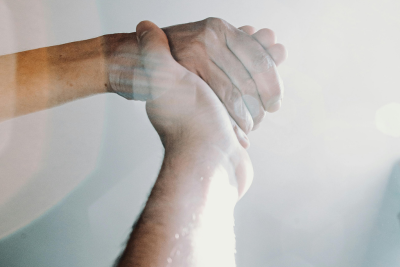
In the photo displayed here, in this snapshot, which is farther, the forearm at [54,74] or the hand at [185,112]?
the forearm at [54,74]

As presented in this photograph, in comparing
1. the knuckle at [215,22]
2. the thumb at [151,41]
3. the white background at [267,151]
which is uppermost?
the knuckle at [215,22]

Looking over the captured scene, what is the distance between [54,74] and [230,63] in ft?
1.63

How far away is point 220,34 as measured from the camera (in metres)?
0.60

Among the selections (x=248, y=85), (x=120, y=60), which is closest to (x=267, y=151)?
(x=248, y=85)

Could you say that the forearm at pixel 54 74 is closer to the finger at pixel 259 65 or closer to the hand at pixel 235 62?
the hand at pixel 235 62

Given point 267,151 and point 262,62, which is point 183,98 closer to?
point 262,62

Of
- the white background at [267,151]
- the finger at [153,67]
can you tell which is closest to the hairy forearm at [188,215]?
the finger at [153,67]

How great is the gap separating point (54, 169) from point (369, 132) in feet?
3.85

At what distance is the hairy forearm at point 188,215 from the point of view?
0.94ft

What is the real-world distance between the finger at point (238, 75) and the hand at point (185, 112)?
133mm

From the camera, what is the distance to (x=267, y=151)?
827mm

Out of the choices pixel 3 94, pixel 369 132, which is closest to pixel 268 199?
pixel 369 132

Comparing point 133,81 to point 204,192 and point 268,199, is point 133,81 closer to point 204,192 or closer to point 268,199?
point 204,192

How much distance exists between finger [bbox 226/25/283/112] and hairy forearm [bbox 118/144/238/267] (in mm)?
252
